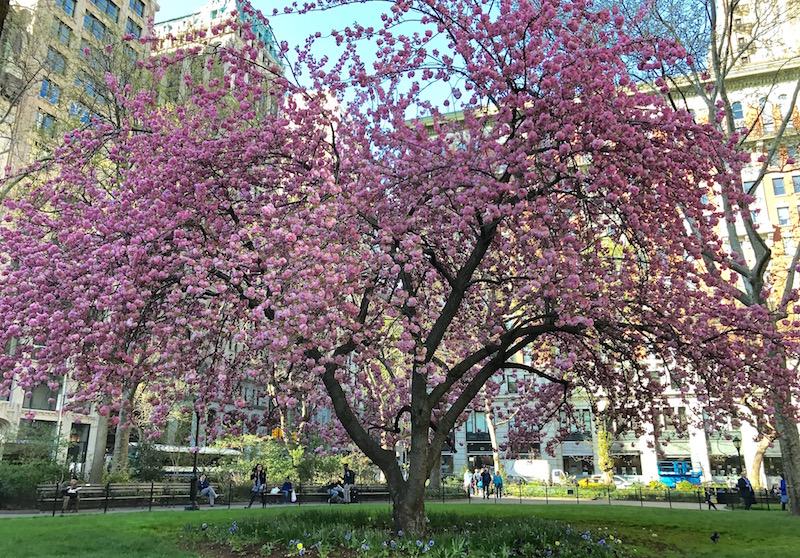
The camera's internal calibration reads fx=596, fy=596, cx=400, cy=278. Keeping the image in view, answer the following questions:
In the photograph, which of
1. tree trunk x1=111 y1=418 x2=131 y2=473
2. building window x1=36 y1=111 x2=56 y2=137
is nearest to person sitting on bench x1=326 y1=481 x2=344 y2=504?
tree trunk x1=111 y1=418 x2=131 y2=473

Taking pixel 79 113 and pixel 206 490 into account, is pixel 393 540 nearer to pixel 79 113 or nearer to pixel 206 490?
pixel 206 490

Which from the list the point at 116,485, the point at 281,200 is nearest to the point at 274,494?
the point at 116,485

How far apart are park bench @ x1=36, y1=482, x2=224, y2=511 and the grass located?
229 inches

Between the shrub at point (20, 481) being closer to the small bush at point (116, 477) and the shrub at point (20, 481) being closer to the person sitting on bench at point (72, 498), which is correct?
the small bush at point (116, 477)

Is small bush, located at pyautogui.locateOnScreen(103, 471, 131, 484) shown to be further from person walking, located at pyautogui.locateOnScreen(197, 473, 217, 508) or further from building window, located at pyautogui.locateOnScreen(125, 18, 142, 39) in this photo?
building window, located at pyautogui.locateOnScreen(125, 18, 142, 39)

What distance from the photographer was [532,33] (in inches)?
396

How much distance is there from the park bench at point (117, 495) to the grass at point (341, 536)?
5819 mm

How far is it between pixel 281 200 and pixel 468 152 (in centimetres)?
405

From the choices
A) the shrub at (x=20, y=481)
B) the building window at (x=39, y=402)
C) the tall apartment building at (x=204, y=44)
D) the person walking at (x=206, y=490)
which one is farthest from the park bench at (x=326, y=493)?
the building window at (x=39, y=402)

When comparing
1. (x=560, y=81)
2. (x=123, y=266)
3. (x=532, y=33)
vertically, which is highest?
(x=532, y=33)

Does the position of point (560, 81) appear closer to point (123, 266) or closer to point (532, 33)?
point (532, 33)

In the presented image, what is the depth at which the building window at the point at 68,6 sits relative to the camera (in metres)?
42.5

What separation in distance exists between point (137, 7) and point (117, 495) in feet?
145

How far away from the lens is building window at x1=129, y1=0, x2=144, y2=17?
50.0 meters
